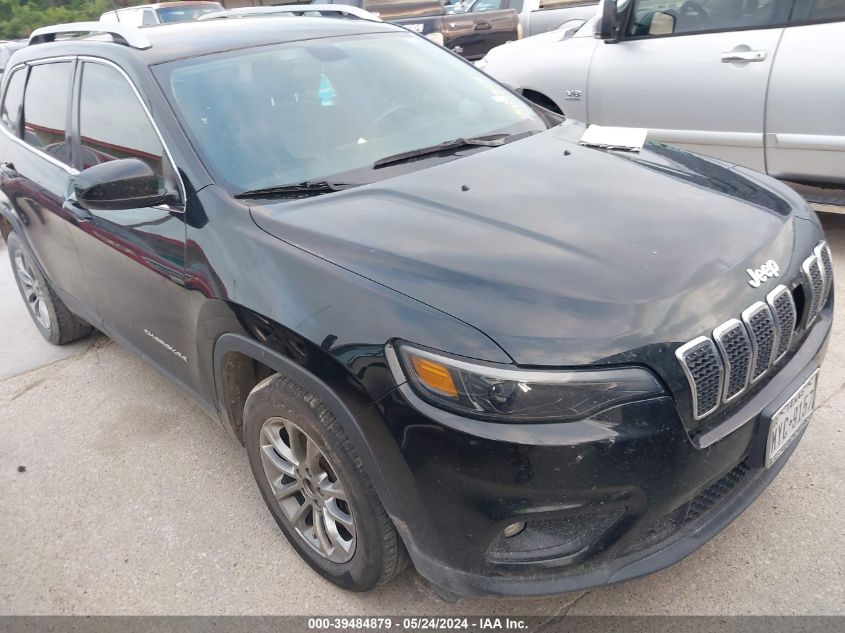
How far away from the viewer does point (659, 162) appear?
2.72 m

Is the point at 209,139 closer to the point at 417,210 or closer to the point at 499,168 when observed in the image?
the point at 417,210

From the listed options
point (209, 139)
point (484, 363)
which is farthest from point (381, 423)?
point (209, 139)

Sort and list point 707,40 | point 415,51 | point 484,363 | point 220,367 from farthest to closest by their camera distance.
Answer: point 707,40, point 415,51, point 220,367, point 484,363

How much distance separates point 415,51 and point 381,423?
7.22ft

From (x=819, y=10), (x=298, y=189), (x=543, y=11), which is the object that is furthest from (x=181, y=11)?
(x=298, y=189)

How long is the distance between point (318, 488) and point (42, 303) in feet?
10.3

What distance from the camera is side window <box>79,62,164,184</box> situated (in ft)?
9.08

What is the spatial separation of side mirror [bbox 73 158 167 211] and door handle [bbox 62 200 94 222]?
627mm

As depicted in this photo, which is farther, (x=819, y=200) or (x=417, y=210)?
(x=819, y=200)

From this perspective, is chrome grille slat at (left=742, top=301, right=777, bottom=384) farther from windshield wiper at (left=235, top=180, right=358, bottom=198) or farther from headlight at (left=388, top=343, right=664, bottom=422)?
windshield wiper at (left=235, top=180, right=358, bottom=198)

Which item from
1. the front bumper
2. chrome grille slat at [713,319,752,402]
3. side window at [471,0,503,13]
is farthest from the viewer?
side window at [471,0,503,13]

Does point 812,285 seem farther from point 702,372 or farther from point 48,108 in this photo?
point 48,108

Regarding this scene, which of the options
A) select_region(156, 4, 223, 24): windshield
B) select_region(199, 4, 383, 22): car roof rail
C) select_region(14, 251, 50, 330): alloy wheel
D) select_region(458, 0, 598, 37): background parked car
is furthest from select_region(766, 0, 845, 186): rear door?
select_region(156, 4, 223, 24): windshield

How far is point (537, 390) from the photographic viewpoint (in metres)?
1.75
